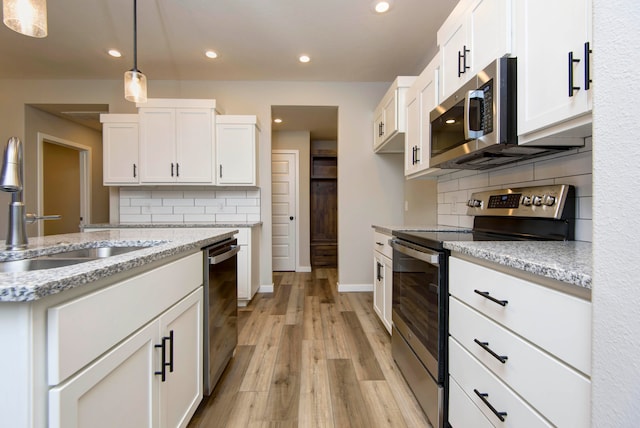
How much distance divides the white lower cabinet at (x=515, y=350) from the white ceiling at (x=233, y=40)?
7.49ft

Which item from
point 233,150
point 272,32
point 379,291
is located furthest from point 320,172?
point 379,291

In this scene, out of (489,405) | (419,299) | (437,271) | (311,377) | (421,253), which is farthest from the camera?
(311,377)

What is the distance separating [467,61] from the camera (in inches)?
64.2

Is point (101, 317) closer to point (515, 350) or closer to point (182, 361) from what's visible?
point (182, 361)

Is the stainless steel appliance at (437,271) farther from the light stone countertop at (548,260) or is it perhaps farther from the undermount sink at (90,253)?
the undermount sink at (90,253)

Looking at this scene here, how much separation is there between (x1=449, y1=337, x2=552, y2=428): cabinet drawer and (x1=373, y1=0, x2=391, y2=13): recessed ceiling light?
2407 mm

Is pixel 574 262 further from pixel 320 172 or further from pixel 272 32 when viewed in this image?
pixel 320 172

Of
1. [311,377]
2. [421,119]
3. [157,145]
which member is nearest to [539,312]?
[311,377]

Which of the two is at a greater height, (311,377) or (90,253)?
(90,253)

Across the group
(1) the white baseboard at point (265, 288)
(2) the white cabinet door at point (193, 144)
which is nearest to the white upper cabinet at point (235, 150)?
(2) the white cabinet door at point (193, 144)

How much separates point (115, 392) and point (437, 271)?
4.05ft

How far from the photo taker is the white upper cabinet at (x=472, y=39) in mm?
1322

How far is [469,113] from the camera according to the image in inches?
57.7

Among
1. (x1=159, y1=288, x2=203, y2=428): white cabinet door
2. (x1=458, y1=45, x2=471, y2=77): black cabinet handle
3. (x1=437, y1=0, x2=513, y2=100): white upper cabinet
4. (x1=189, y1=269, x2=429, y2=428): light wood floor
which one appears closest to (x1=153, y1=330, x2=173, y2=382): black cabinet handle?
(x1=159, y1=288, x2=203, y2=428): white cabinet door
